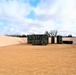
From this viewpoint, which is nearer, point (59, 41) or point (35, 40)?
point (35, 40)

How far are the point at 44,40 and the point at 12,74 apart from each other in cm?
2594

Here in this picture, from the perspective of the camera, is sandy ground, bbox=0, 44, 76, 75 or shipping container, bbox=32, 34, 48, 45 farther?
shipping container, bbox=32, 34, 48, 45

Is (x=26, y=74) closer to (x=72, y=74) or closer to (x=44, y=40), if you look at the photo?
(x=72, y=74)

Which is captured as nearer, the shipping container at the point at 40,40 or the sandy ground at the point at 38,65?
the sandy ground at the point at 38,65

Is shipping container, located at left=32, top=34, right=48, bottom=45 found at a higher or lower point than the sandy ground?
higher

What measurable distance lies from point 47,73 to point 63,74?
75 cm

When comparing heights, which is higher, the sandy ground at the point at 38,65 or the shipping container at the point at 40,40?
the shipping container at the point at 40,40

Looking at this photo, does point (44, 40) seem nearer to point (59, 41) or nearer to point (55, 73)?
point (59, 41)

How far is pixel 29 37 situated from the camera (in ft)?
126

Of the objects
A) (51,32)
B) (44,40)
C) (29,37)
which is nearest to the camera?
(44,40)

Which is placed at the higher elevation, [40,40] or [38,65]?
[40,40]

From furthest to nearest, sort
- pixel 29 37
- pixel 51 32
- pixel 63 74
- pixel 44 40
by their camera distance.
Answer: pixel 51 32 → pixel 29 37 → pixel 44 40 → pixel 63 74

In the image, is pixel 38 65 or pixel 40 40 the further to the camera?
pixel 40 40

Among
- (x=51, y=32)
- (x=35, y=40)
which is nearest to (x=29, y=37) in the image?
(x=35, y=40)
